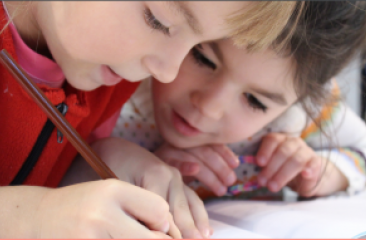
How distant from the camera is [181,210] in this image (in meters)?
0.39

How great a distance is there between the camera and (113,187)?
29cm

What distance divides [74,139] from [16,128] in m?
0.12

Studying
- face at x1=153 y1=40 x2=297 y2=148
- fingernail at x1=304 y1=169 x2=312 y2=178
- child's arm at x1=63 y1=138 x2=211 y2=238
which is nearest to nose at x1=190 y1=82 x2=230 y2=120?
face at x1=153 y1=40 x2=297 y2=148

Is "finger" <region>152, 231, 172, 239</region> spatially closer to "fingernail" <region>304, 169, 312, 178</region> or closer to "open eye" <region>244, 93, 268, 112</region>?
"open eye" <region>244, 93, 268, 112</region>

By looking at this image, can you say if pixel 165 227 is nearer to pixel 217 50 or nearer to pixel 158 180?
pixel 158 180

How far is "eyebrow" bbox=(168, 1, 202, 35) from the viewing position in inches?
11.3

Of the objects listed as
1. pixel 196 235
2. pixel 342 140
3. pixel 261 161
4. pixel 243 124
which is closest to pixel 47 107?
pixel 196 235

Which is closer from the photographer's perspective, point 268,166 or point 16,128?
point 16,128

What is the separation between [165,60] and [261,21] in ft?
0.32

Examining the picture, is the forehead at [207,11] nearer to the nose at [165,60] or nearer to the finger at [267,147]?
the nose at [165,60]

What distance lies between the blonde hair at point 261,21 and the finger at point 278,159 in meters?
0.26

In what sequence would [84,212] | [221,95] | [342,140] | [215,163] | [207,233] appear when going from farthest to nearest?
1. [342,140]
2. [215,163]
3. [221,95]
4. [207,233]
5. [84,212]

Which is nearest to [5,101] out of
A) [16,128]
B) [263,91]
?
[16,128]

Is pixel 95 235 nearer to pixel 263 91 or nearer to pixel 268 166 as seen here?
pixel 263 91
